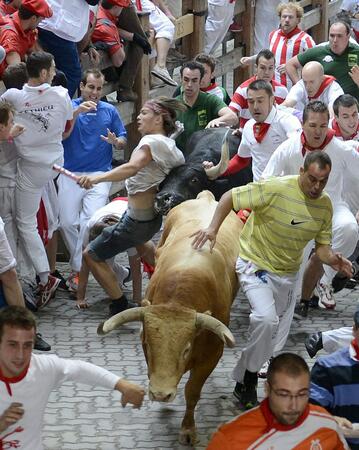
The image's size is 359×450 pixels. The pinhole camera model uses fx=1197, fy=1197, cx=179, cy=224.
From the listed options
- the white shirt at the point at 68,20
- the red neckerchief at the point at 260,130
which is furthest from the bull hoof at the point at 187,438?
the white shirt at the point at 68,20

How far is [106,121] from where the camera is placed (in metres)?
11.5

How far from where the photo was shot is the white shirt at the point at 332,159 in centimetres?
977

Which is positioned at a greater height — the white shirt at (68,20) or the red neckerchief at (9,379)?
the white shirt at (68,20)

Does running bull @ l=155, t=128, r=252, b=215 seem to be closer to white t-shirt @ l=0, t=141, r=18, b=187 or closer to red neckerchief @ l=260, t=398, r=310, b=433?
white t-shirt @ l=0, t=141, r=18, b=187

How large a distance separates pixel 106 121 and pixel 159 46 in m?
3.15

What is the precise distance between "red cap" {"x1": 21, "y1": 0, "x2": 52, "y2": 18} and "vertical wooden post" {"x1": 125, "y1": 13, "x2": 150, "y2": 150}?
123 inches

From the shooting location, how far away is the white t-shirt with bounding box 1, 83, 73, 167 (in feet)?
33.1

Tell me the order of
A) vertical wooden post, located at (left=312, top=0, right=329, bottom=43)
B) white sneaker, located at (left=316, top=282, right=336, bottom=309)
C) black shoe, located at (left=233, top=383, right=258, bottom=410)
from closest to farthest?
black shoe, located at (left=233, top=383, right=258, bottom=410) < white sneaker, located at (left=316, top=282, right=336, bottom=309) < vertical wooden post, located at (left=312, top=0, right=329, bottom=43)

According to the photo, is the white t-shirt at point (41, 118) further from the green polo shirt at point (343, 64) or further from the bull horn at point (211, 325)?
the green polo shirt at point (343, 64)

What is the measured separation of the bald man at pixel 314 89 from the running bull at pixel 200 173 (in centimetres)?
154

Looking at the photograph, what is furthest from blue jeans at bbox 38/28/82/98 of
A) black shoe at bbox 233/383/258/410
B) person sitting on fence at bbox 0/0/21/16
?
black shoe at bbox 233/383/258/410

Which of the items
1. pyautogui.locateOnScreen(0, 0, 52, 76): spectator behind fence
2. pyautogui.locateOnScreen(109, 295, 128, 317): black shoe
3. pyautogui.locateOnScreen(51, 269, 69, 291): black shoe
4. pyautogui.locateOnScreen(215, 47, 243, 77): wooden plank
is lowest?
pyautogui.locateOnScreen(51, 269, 69, 291): black shoe

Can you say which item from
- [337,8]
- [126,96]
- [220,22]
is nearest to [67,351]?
[126,96]

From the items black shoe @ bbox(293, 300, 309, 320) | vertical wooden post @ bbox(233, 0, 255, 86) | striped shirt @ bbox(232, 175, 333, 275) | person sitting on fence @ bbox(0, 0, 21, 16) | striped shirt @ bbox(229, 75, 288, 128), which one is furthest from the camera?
vertical wooden post @ bbox(233, 0, 255, 86)
